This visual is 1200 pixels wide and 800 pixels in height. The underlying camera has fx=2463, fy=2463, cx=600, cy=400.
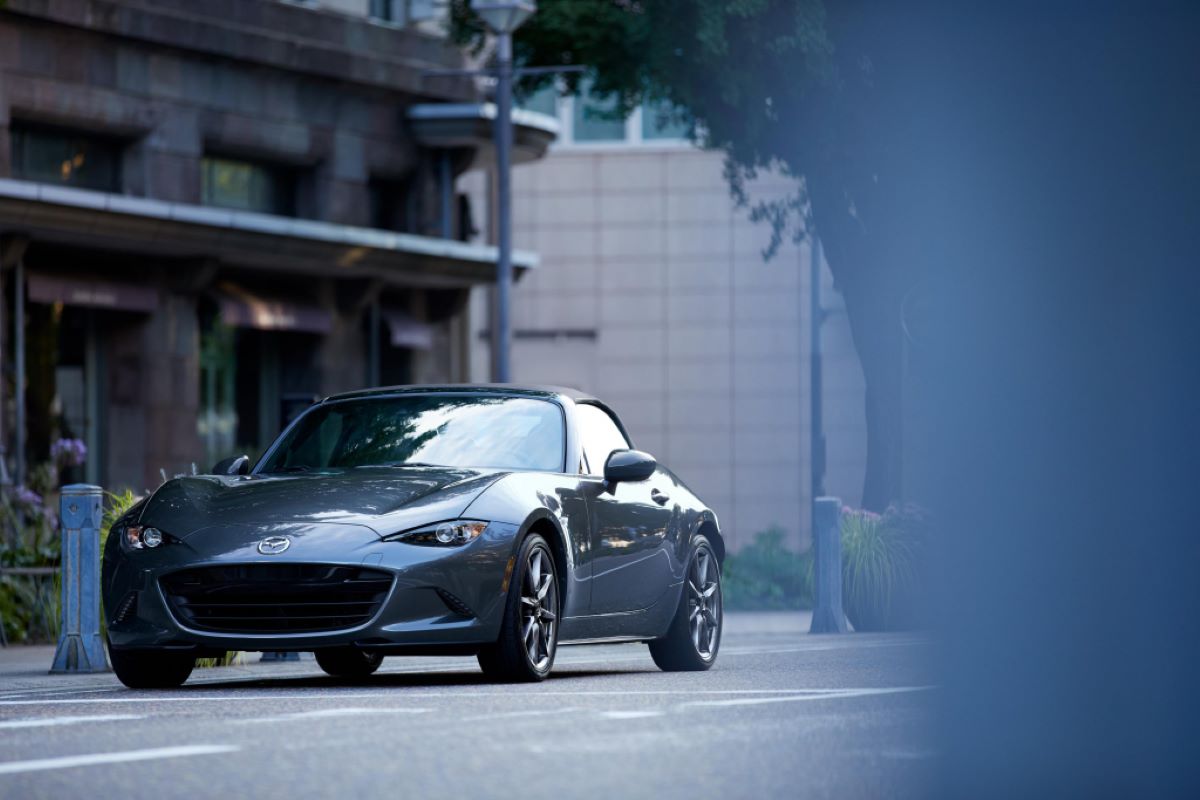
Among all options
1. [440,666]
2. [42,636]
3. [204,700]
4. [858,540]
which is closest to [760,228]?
[858,540]

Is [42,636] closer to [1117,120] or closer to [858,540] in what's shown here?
[858,540]

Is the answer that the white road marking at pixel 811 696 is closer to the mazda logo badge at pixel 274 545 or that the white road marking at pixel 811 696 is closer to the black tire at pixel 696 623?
the mazda logo badge at pixel 274 545

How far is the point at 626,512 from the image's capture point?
38.4 ft

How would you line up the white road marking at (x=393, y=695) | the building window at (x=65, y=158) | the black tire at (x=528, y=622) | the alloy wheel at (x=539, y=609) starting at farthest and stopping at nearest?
the building window at (x=65, y=158) < the alloy wheel at (x=539, y=609) < the black tire at (x=528, y=622) < the white road marking at (x=393, y=695)

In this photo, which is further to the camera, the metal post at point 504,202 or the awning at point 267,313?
the awning at point 267,313

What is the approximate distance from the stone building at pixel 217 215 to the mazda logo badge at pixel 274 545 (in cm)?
1570

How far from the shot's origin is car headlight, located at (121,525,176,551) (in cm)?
1025

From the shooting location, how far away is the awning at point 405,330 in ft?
110

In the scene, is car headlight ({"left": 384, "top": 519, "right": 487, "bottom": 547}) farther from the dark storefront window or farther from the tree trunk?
the dark storefront window

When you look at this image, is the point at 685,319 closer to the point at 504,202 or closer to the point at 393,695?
the point at 504,202

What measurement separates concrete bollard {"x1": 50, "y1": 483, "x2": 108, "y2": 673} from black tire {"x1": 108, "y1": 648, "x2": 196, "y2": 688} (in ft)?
9.83

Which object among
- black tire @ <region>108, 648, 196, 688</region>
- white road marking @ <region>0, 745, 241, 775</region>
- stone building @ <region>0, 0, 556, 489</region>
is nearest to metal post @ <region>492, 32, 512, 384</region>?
stone building @ <region>0, 0, 556, 489</region>

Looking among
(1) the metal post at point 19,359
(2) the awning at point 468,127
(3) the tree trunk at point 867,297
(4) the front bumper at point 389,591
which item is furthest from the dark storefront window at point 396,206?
(4) the front bumper at point 389,591

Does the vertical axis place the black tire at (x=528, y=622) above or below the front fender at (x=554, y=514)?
below
